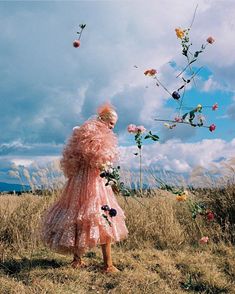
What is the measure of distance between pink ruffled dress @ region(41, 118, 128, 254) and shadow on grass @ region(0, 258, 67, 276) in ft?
1.69

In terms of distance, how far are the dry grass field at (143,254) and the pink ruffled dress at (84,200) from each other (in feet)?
1.53

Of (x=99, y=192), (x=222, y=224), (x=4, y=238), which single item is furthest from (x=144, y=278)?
(x=222, y=224)

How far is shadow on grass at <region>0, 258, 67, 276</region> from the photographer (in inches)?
234

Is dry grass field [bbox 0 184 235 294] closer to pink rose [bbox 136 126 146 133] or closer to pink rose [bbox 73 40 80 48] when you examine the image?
pink rose [bbox 136 126 146 133]

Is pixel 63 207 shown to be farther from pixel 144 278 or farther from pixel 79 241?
pixel 144 278

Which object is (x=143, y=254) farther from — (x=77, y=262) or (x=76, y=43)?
(x=76, y=43)

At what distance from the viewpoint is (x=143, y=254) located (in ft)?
22.2


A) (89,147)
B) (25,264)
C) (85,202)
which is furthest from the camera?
(25,264)

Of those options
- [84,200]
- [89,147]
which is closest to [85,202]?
[84,200]

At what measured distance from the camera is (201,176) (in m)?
9.66

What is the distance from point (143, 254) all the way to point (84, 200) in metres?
1.74

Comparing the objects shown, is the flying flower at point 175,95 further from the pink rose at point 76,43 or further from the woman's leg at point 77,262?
→ the woman's leg at point 77,262

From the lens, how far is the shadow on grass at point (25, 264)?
595cm

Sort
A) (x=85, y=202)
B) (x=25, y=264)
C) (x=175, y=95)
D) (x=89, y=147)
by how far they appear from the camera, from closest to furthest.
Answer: (x=175, y=95)
(x=85, y=202)
(x=89, y=147)
(x=25, y=264)
